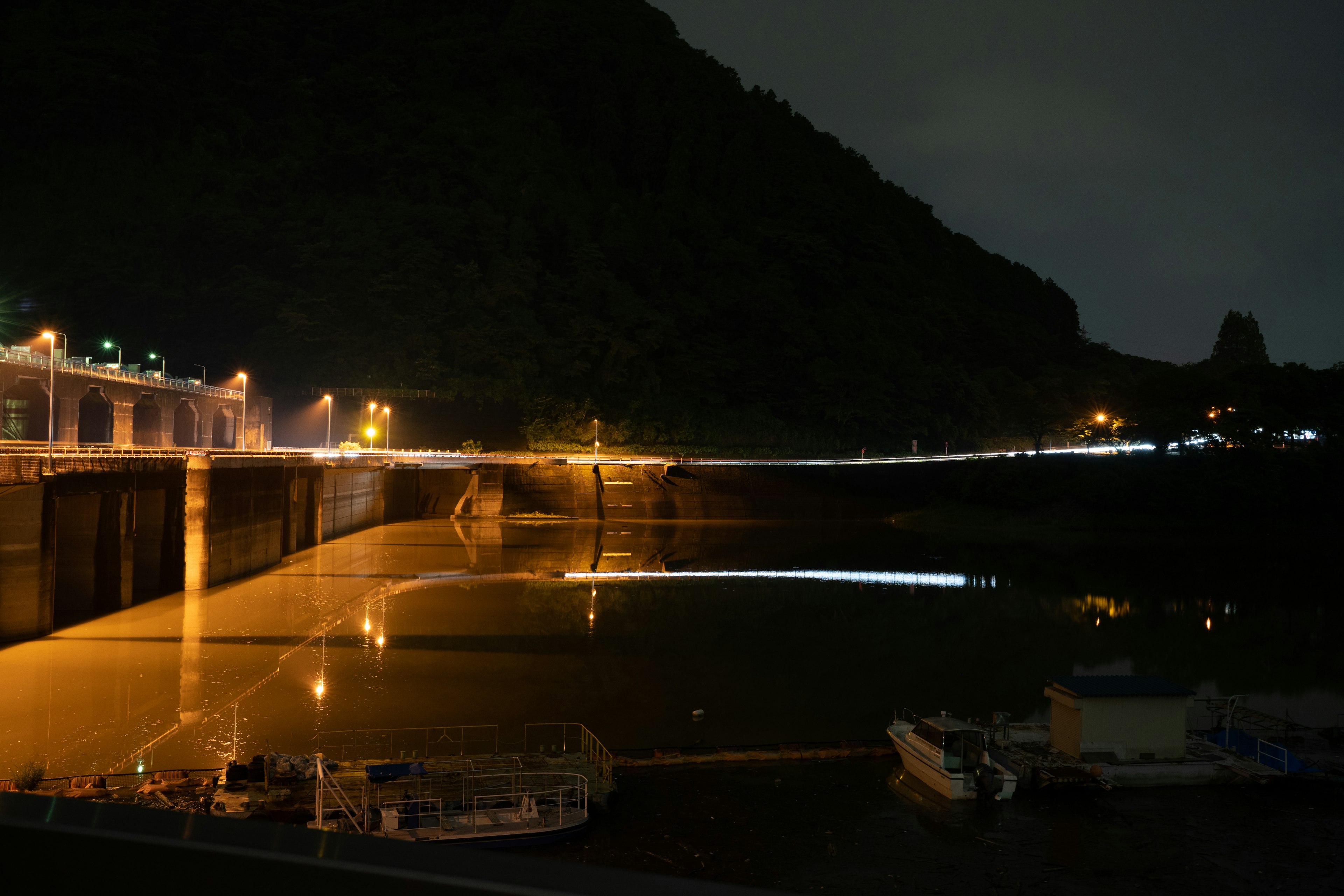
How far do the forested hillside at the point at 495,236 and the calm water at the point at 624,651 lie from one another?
50663 mm

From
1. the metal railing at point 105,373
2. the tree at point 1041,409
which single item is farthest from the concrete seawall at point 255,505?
the tree at point 1041,409

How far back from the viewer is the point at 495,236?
376ft

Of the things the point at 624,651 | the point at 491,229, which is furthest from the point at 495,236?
the point at 624,651

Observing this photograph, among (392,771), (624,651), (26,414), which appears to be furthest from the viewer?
(26,414)

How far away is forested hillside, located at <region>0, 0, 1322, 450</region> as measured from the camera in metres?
99.5

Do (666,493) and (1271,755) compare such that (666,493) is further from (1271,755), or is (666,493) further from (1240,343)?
(1240,343)

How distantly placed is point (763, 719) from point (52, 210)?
122 metres

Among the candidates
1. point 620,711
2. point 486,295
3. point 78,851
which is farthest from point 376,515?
point 78,851

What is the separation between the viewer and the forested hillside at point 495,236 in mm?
99500

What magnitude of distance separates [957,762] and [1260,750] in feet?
25.2

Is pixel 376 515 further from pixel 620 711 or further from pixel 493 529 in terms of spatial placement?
pixel 620 711

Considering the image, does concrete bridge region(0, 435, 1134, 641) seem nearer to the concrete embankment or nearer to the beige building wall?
the concrete embankment

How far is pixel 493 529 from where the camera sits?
67938 mm

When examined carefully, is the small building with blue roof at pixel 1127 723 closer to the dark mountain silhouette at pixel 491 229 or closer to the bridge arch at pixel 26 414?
the bridge arch at pixel 26 414
